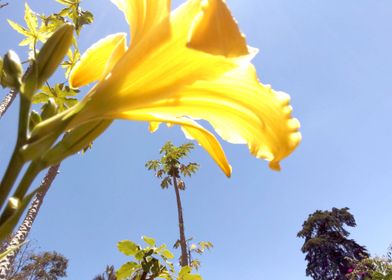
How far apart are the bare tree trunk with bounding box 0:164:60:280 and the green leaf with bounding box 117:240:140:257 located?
245 cm

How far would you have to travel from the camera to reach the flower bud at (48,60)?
64cm

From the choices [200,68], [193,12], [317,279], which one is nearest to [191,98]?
[200,68]

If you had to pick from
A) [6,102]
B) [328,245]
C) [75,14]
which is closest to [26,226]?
[6,102]

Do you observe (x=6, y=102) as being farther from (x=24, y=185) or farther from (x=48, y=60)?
(x=24, y=185)

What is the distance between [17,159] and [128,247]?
1.17 metres

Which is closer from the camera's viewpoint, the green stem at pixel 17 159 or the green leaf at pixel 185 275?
the green stem at pixel 17 159

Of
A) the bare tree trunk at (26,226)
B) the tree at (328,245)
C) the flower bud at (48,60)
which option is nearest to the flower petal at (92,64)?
the flower bud at (48,60)

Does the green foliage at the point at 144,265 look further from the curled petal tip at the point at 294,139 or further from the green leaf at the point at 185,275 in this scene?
the curled petal tip at the point at 294,139

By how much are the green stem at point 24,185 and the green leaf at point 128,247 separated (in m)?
1.11

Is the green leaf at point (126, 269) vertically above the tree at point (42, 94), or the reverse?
the tree at point (42, 94)

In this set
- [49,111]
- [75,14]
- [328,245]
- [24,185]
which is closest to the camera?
[24,185]

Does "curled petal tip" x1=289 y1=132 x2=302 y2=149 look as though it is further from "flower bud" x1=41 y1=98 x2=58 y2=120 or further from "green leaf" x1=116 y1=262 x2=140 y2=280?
"green leaf" x1=116 y1=262 x2=140 y2=280

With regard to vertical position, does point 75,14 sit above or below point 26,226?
above

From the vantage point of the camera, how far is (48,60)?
0.70 metres
